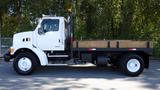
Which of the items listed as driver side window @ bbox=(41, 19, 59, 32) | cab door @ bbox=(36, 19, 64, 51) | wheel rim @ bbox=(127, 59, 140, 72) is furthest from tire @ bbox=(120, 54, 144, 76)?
driver side window @ bbox=(41, 19, 59, 32)

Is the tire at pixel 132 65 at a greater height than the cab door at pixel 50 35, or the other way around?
the cab door at pixel 50 35

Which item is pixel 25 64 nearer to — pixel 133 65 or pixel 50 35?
pixel 50 35

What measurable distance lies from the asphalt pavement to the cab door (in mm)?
1035

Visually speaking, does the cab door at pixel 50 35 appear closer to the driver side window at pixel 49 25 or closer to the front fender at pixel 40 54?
the driver side window at pixel 49 25

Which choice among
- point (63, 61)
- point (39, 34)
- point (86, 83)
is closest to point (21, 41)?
point (39, 34)

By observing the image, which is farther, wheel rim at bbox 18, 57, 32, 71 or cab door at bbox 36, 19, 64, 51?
cab door at bbox 36, 19, 64, 51

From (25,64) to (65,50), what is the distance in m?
1.68

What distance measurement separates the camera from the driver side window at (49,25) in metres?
15.0

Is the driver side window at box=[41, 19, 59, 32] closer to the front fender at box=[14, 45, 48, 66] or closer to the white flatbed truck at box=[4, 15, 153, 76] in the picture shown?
the white flatbed truck at box=[4, 15, 153, 76]

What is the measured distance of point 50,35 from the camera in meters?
15.0

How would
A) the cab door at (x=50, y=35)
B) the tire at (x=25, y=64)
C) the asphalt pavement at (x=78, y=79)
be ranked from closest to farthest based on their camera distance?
the asphalt pavement at (x=78, y=79) → the tire at (x=25, y=64) → the cab door at (x=50, y=35)

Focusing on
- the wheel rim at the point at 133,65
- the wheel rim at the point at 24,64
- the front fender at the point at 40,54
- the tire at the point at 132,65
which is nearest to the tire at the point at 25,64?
the wheel rim at the point at 24,64

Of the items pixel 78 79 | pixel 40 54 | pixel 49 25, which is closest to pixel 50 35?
pixel 49 25

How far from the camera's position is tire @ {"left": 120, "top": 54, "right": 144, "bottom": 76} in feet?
48.2
